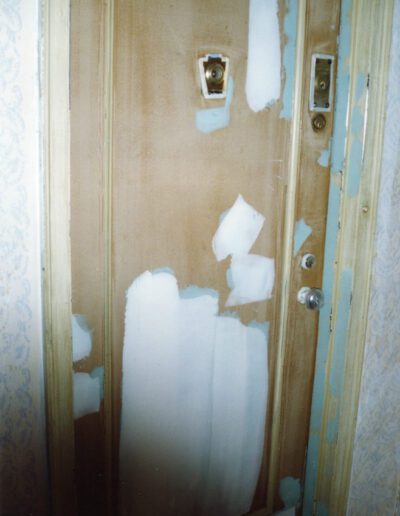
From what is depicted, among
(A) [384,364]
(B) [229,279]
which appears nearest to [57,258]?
(B) [229,279]

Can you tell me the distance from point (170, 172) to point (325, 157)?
443mm

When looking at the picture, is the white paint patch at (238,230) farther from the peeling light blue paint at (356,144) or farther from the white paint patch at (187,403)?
the peeling light blue paint at (356,144)

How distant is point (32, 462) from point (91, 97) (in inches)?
30.5

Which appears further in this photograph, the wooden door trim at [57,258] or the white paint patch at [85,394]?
the white paint patch at [85,394]

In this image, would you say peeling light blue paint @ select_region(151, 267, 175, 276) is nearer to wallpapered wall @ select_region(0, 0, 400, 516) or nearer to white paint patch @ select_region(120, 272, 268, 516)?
white paint patch @ select_region(120, 272, 268, 516)

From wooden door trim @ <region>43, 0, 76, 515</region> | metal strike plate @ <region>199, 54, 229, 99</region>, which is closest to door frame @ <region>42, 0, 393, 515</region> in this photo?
wooden door trim @ <region>43, 0, 76, 515</region>

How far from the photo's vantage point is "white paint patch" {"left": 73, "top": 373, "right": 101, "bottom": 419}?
1039 mm

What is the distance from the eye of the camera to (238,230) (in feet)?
3.85

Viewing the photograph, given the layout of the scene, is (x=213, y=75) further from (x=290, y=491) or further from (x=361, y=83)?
(x=290, y=491)

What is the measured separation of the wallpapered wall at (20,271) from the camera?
85cm

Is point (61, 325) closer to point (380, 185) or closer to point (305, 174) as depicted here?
point (305, 174)

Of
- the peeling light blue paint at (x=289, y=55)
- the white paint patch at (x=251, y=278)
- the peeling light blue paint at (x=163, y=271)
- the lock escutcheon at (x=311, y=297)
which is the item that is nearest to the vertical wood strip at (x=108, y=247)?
the peeling light blue paint at (x=163, y=271)

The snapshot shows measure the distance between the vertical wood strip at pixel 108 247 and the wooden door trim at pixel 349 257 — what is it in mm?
603

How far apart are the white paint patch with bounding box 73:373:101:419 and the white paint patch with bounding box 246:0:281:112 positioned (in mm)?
736
